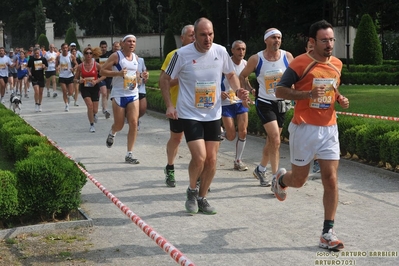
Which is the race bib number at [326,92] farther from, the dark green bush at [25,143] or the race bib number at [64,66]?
the race bib number at [64,66]

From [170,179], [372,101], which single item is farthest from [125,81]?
[372,101]

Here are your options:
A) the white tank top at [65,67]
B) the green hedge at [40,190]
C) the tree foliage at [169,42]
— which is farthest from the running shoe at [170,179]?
the tree foliage at [169,42]

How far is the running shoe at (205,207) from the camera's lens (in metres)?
8.18

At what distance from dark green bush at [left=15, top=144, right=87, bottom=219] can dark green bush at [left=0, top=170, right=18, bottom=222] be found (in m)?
0.10

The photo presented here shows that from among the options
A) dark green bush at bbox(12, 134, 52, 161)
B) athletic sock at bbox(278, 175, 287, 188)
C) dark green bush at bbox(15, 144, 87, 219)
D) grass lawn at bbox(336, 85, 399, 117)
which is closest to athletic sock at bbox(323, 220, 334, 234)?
athletic sock at bbox(278, 175, 287, 188)

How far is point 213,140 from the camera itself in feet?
26.7

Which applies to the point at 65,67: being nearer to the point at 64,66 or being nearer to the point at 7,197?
the point at 64,66

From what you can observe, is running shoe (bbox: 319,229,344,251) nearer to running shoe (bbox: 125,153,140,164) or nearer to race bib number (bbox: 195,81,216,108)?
race bib number (bbox: 195,81,216,108)

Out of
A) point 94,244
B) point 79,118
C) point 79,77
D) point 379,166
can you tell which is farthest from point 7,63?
point 94,244

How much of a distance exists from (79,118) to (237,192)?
10.9m

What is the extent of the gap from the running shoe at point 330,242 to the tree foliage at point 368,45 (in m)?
28.0

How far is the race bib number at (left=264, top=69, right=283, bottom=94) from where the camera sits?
31.7 feet

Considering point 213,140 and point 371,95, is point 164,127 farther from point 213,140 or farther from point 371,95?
point 213,140

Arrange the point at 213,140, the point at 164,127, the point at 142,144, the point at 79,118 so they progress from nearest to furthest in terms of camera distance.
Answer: the point at 213,140 < the point at 142,144 < the point at 164,127 < the point at 79,118
